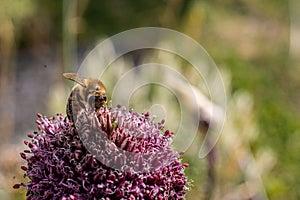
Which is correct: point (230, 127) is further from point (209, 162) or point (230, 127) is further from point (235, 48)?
point (235, 48)

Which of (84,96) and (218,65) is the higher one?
(218,65)

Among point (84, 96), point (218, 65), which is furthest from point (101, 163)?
point (218, 65)

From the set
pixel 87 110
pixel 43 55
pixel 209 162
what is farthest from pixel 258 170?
pixel 43 55

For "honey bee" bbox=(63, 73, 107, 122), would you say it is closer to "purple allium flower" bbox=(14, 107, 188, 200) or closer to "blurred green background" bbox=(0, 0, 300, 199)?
"purple allium flower" bbox=(14, 107, 188, 200)

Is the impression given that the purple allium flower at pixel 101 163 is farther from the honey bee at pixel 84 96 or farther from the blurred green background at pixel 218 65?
the blurred green background at pixel 218 65

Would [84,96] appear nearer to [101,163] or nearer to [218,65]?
[101,163]

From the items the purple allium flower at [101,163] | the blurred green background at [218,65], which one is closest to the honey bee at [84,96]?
the purple allium flower at [101,163]
